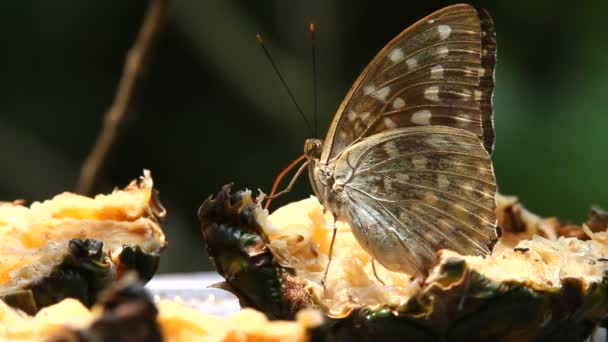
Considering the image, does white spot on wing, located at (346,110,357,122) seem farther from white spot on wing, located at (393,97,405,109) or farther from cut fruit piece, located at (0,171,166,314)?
cut fruit piece, located at (0,171,166,314)

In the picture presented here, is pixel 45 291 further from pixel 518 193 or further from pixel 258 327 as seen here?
pixel 518 193

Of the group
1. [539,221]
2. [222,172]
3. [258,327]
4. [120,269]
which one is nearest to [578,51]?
[222,172]

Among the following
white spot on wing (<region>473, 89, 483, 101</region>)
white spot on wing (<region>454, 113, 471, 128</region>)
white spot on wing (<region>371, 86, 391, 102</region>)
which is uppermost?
white spot on wing (<region>371, 86, 391, 102</region>)

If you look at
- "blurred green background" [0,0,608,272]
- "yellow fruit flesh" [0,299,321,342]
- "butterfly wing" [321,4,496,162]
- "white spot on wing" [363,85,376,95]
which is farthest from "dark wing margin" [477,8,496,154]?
"blurred green background" [0,0,608,272]

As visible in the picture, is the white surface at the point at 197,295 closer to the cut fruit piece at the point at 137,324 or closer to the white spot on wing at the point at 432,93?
the white spot on wing at the point at 432,93

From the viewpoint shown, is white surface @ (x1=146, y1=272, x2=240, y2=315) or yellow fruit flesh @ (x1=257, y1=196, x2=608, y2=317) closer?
yellow fruit flesh @ (x1=257, y1=196, x2=608, y2=317)

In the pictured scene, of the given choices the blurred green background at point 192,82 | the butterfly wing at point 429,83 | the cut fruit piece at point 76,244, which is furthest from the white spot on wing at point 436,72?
the blurred green background at point 192,82

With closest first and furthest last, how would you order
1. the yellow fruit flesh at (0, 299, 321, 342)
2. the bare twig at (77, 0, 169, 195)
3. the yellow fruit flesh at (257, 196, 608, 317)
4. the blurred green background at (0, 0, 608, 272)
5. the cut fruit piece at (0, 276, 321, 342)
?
the cut fruit piece at (0, 276, 321, 342)
the yellow fruit flesh at (0, 299, 321, 342)
the yellow fruit flesh at (257, 196, 608, 317)
the bare twig at (77, 0, 169, 195)
the blurred green background at (0, 0, 608, 272)
